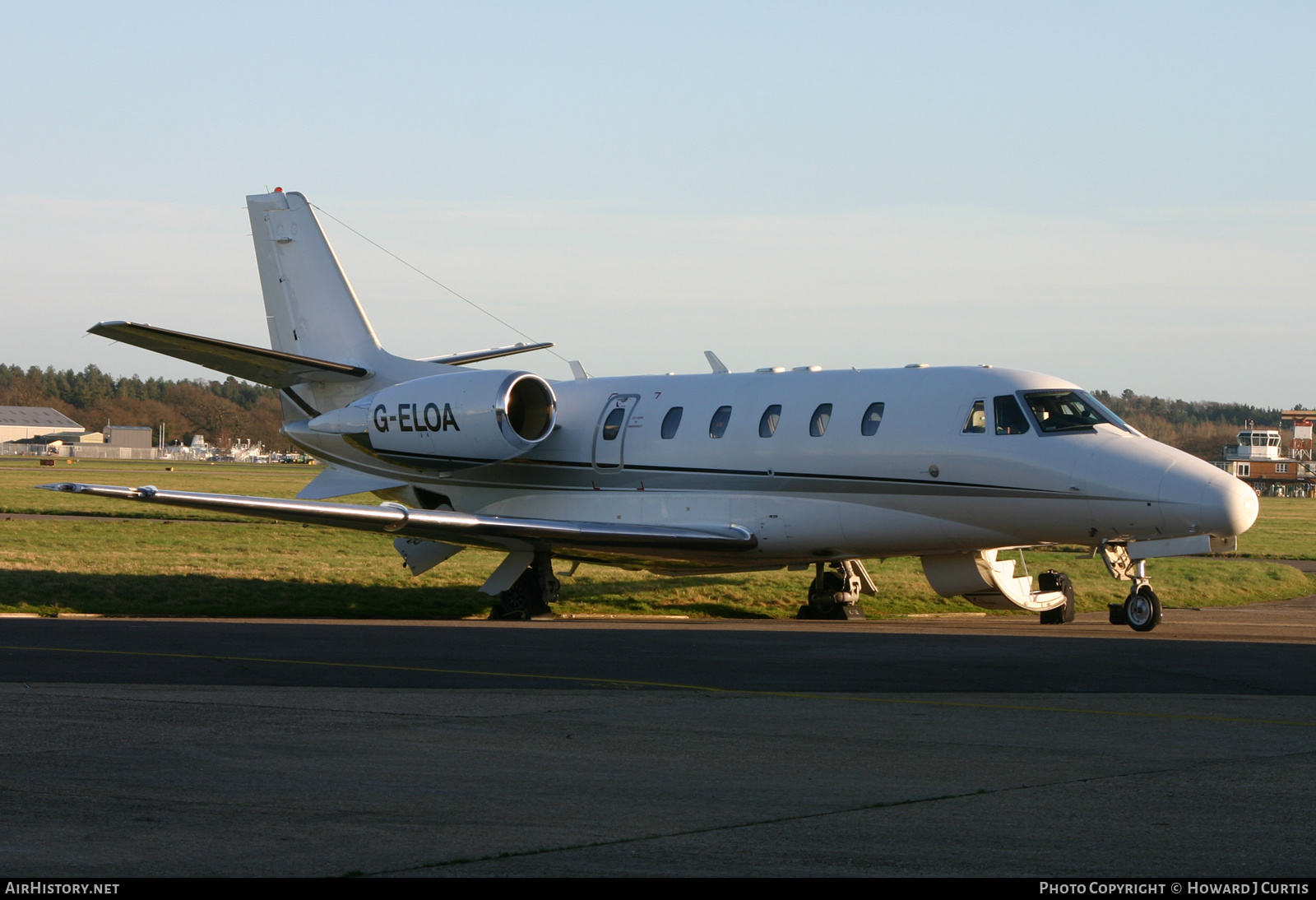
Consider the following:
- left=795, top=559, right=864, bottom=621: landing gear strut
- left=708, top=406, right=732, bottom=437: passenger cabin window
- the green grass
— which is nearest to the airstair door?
left=708, top=406, right=732, bottom=437: passenger cabin window

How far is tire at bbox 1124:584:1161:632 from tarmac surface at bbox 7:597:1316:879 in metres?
2.55

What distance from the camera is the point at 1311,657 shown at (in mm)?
13258

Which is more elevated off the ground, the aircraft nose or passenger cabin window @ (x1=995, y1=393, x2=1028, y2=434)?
passenger cabin window @ (x1=995, y1=393, x2=1028, y2=434)

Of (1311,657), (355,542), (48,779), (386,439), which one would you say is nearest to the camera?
(48,779)

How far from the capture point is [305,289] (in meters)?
24.3

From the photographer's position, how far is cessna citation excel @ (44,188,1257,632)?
16719mm

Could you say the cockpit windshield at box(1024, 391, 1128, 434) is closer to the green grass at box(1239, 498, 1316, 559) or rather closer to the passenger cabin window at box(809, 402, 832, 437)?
the passenger cabin window at box(809, 402, 832, 437)

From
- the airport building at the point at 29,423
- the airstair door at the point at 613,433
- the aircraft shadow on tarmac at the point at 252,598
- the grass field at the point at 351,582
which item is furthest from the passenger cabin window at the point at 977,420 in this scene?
the airport building at the point at 29,423

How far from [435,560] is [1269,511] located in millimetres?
69925

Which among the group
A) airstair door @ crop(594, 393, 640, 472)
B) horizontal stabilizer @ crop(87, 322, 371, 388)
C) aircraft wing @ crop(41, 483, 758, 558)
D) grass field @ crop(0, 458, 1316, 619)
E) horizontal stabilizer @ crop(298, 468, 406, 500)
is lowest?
grass field @ crop(0, 458, 1316, 619)

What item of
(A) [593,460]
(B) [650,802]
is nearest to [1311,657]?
(B) [650,802]

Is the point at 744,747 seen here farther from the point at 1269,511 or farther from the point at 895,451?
the point at 1269,511

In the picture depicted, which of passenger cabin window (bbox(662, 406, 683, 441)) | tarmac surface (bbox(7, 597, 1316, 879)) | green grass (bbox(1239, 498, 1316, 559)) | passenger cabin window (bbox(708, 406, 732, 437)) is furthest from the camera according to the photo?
green grass (bbox(1239, 498, 1316, 559))

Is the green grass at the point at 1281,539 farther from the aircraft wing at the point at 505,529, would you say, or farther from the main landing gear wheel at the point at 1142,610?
the aircraft wing at the point at 505,529
